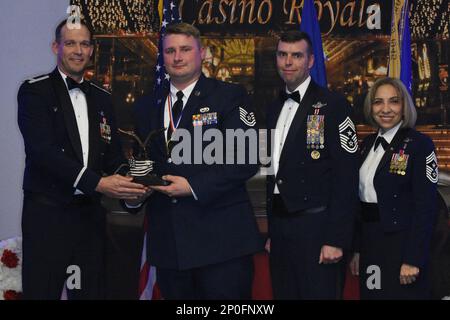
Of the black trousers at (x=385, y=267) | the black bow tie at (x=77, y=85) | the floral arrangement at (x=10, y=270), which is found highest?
the black bow tie at (x=77, y=85)

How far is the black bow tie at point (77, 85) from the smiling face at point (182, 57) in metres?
0.64

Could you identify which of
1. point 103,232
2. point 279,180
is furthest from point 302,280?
point 103,232

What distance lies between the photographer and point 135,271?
463cm

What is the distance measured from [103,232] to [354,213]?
1.32 meters

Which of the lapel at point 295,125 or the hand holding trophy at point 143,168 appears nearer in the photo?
the hand holding trophy at point 143,168

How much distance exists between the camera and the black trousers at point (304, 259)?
2.98m

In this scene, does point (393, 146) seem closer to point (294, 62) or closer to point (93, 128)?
point (294, 62)

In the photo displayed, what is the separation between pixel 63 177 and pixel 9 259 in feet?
5.12

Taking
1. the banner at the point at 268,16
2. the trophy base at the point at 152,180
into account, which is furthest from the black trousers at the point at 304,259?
the banner at the point at 268,16

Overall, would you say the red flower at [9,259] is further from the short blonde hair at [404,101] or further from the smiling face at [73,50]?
the short blonde hair at [404,101]

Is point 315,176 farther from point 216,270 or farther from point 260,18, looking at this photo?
point 260,18

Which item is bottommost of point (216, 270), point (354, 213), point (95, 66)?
point (216, 270)

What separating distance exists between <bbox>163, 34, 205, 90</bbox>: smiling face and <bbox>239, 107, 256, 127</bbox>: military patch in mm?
275
